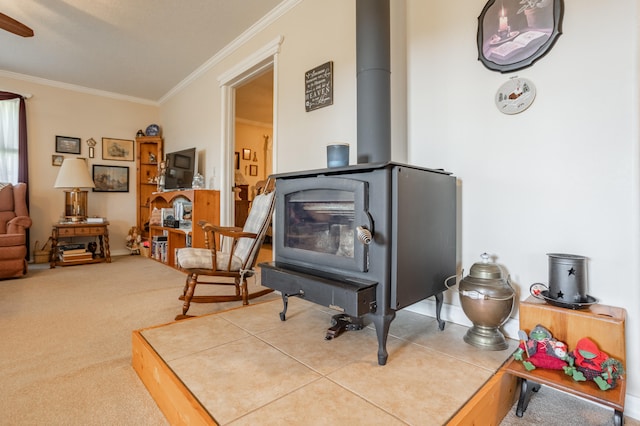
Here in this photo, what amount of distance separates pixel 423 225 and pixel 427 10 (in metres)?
1.38

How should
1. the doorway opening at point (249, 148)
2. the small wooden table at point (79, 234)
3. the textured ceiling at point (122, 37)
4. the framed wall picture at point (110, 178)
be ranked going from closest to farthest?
the textured ceiling at point (122, 37)
the small wooden table at point (79, 234)
the framed wall picture at point (110, 178)
the doorway opening at point (249, 148)

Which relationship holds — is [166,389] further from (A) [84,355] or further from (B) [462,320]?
(B) [462,320]

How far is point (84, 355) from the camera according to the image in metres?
1.76

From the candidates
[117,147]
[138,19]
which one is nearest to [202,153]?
[138,19]

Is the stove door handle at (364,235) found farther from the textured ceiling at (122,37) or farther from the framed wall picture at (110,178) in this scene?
the framed wall picture at (110,178)

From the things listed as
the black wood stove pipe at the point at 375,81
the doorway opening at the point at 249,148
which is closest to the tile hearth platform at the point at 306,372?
the black wood stove pipe at the point at 375,81

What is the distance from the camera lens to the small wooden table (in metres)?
4.29

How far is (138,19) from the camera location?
3.12m

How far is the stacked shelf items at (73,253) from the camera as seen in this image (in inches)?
171

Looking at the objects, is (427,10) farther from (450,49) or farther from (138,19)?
(138,19)

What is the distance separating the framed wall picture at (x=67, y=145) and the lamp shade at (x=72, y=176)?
0.57 meters

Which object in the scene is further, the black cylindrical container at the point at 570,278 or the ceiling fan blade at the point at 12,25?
the ceiling fan blade at the point at 12,25

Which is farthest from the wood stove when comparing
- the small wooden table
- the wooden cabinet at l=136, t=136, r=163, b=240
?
the wooden cabinet at l=136, t=136, r=163, b=240

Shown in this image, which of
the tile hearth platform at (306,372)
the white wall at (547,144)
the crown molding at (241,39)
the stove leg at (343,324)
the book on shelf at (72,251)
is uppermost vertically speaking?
the crown molding at (241,39)
